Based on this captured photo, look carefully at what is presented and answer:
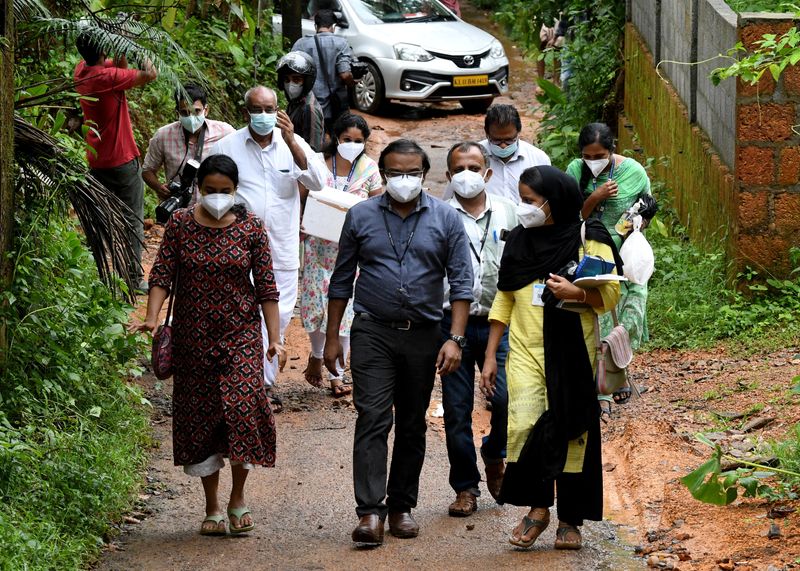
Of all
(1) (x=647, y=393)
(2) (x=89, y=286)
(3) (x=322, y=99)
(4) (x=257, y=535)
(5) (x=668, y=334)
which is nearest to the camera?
(4) (x=257, y=535)

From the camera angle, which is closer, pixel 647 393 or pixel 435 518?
pixel 435 518

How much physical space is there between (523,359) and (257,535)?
1.56 metres

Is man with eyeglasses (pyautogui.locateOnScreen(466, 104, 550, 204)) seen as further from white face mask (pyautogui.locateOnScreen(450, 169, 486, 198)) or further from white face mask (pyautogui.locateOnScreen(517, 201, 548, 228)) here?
white face mask (pyautogui.locateOnScreen(517, 201, 548, 228))

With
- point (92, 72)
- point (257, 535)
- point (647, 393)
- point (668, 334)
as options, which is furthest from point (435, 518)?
point (92, 72)

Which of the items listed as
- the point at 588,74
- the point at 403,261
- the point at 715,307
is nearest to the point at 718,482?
the point at 403,261

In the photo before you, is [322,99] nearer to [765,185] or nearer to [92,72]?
[92,72]

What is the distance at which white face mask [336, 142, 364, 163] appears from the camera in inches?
326

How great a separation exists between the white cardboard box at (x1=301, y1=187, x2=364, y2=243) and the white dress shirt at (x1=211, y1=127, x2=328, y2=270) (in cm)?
8

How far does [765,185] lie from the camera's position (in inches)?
343

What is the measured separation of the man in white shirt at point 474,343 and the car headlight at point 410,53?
1092cm

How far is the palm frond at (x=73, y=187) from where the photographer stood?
6.48 meters

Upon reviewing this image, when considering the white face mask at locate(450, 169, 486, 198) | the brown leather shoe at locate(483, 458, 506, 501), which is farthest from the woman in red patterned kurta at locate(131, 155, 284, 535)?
the brown leather shoe at locate(483, 458, 506, 501)

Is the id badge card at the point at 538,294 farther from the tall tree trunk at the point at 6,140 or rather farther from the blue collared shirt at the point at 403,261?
the tall tree trunk at the point at 6,140

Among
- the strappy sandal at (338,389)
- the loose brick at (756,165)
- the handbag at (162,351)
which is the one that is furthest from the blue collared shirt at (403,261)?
the loose brick at (756,165)
